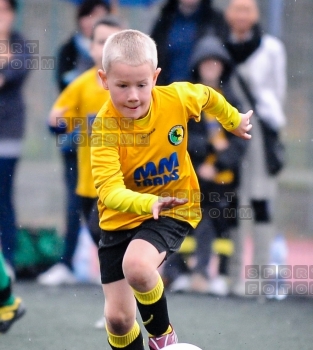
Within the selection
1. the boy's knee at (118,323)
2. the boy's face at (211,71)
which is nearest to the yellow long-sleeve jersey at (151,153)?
the boy's knee at (118,323)

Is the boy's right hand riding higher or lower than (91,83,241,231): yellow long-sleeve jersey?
lower

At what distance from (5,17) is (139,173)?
316 centimetres

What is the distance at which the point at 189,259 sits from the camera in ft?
21.6

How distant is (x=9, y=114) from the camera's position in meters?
6.69

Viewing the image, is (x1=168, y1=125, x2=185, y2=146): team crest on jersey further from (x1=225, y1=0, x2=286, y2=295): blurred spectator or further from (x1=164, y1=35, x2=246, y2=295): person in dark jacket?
(x1=225, y1=0, x2=286, y2=295): blurred spectator

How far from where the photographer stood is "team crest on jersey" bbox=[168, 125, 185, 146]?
3.93m

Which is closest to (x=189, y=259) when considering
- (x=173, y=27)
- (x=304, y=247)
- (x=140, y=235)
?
(x=304, y=247)

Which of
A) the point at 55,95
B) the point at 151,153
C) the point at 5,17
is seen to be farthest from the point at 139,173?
the point at 55,95

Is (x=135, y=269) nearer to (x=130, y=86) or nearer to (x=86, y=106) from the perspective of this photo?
(x=130, y=86)

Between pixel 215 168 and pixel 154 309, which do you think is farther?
pixel 215 168

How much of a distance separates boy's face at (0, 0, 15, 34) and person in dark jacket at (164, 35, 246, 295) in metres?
1.33

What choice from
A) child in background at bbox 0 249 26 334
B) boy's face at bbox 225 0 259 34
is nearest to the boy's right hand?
child in background at bbox 0 249 26 334

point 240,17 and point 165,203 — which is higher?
point 240,17

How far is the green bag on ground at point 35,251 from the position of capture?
697 centimetres
